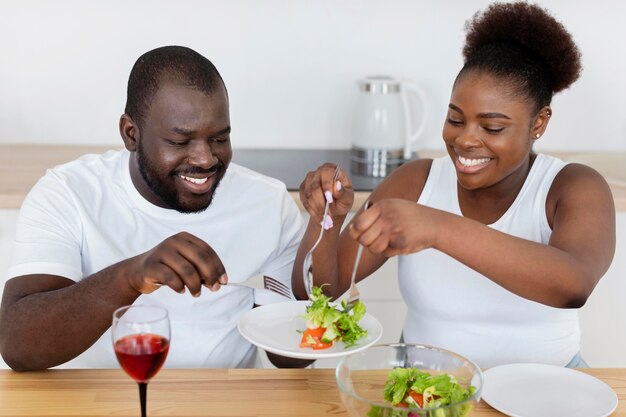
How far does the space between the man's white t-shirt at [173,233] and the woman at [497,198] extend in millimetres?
121

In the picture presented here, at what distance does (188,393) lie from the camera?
1322 millimetres

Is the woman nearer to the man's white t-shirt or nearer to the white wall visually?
the man's white t-shirt

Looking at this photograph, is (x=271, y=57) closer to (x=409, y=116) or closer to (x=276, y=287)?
(x=409, y=116)

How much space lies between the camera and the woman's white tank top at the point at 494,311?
167cm

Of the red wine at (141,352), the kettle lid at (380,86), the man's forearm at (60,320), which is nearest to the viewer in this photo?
the red wine at (141,352)

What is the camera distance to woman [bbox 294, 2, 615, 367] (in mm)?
1596

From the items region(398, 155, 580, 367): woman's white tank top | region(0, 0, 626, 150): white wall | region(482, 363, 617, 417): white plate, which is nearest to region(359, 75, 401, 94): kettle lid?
region(0, 0, 626, 150): white wall

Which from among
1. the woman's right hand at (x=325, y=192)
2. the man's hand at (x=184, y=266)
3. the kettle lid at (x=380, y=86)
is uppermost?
the kettle lid at (x=380, y=86)

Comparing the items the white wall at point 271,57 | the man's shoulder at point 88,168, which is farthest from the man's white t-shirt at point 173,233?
the white wall at point 271,57

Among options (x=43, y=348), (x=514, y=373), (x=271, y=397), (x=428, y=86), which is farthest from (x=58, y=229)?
(x=428, y=86)

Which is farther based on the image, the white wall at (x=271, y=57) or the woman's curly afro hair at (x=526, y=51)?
the white wall at (x=271, y=57)

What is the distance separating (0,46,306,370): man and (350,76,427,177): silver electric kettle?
0.79 meters

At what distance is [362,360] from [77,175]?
73 centimetres

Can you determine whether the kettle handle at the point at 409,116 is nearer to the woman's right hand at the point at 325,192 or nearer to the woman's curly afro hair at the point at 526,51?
the woman's curly afro hair at the point at 526,51
